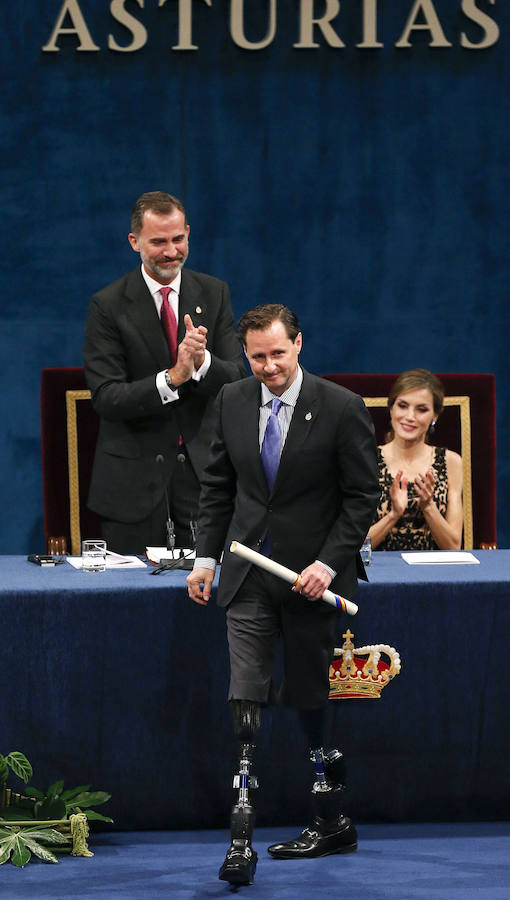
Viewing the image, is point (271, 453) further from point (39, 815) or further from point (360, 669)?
point (39, 815)

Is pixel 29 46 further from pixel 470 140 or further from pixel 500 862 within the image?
pixel 500 862

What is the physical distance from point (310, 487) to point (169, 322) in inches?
43.7

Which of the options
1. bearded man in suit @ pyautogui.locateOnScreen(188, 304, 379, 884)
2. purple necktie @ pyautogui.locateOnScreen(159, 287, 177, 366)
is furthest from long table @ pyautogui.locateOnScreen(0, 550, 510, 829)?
purple necktie @ pyautogui.locateOnScreen(159, 287, 177, 366)

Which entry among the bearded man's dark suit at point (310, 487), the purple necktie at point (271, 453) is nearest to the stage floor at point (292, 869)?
the bearded man's dark suit at point (310, 487)

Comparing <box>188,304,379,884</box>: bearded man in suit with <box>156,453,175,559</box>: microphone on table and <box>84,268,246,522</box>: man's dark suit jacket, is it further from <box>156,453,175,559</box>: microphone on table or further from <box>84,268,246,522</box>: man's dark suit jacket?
<box>84,268,246,522</box>: man's dark suit jacket

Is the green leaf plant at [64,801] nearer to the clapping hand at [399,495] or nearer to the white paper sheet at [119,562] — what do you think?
the white paper sheet at [119,562]

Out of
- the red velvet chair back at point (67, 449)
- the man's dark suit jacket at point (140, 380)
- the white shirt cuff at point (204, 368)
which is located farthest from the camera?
the red velvet chair back at point (67, 449)

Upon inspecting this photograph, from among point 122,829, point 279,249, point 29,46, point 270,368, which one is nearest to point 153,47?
point 29,46

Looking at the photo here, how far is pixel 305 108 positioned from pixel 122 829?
10.7 ft

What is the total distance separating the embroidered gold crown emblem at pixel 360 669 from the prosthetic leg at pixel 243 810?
38 cm

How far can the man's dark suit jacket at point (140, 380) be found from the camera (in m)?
4.18

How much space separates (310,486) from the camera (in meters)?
3.35

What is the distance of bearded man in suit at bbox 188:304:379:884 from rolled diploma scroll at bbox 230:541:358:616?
1.8 inches

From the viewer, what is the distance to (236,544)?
3260 mm
